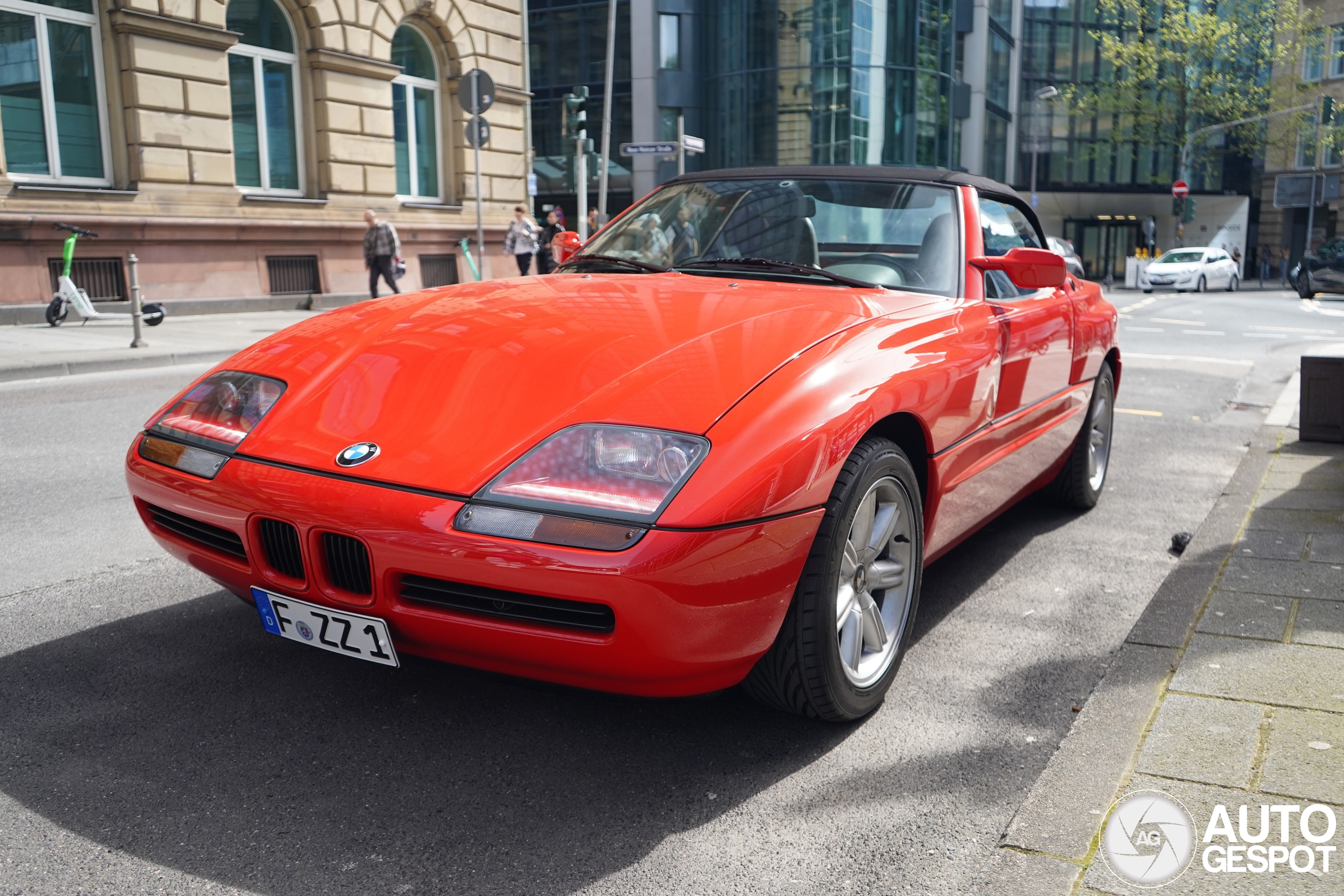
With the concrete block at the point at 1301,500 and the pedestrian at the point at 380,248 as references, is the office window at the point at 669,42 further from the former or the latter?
the concrete block at the point at 1301,500

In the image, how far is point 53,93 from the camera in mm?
14805

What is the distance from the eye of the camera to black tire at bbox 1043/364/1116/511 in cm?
500

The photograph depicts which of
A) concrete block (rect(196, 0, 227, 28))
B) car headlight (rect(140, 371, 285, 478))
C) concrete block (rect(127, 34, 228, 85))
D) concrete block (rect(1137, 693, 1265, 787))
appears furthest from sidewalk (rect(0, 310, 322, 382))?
concrete block (rect(1137, 693, 1265, 787))

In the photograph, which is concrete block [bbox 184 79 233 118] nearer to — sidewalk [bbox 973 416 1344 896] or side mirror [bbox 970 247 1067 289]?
side mirror [bbox 970 247 1067 289]

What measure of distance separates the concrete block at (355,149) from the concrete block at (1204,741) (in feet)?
57.1

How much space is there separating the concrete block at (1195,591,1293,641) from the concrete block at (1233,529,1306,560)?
0.57m

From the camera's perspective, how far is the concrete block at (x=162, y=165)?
50.0 feet

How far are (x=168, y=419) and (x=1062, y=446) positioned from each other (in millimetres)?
3304

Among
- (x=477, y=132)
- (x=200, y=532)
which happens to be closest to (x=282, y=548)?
(x=200, y=532)

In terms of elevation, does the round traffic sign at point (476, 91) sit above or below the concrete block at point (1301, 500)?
above

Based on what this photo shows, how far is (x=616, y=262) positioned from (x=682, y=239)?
24cm

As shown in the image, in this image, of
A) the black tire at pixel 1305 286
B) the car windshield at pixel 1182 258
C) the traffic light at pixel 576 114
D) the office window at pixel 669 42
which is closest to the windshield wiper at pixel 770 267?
the traffic light at pixel 576 114

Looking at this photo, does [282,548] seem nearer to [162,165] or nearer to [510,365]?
[510,365]

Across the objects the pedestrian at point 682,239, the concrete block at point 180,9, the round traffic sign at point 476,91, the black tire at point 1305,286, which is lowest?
the black tire at point 1305,286
